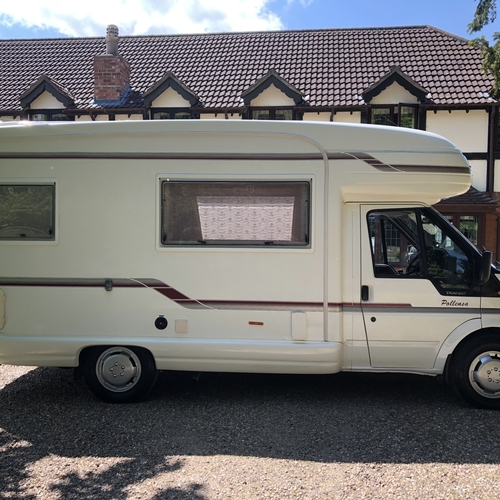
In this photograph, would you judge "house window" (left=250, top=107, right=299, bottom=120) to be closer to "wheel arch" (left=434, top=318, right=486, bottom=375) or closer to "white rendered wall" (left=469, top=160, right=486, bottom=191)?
"white rendered wall" (left=469, top=160, right=486, bottom=191)

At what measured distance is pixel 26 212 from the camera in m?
4.93

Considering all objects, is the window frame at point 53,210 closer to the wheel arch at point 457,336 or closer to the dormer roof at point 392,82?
the wheel arch at point 457,336

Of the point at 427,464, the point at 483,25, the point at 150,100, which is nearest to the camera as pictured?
the point at 427,464

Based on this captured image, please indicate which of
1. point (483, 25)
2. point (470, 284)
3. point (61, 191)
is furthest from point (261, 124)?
point (483, 25)

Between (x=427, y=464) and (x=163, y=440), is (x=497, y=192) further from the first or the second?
(x=163, y=440)

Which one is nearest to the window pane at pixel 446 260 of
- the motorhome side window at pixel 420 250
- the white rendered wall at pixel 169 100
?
the motorhome side window at pixel 420 250

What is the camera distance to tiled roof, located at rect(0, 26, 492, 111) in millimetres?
13742

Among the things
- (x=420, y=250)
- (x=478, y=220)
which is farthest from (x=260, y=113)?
(x=420, y=250)

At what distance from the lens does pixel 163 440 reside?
4172 mm

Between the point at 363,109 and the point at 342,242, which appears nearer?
the point at 342,242

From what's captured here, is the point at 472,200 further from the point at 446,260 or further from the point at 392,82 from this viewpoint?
the point at 446,260

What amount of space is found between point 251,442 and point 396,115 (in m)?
11.4

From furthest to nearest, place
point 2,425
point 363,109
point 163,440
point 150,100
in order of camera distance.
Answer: point 150,100 → point 363,109 → point 2,425 → point 163,440

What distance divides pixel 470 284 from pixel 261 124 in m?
2.53
